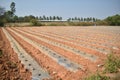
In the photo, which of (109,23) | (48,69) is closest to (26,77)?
(48,69)

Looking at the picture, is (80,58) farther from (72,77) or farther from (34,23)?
(34,23)

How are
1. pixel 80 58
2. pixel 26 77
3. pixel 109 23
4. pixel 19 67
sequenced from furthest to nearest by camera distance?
pixel 109 23, pixel 80 58, pixel 19 67, pixel 26 77

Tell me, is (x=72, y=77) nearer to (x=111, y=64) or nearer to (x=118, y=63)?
(x=111, y=64)

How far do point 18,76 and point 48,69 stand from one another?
1.05 metres

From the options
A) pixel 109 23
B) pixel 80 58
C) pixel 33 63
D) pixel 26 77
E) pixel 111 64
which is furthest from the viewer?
pixel 109 23

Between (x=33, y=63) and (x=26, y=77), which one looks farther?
(x=33, y=63)

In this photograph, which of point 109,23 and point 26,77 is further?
point 109,23

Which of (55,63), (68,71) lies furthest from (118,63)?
(55,63)

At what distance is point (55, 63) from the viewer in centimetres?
623

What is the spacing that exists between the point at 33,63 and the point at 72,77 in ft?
6.30

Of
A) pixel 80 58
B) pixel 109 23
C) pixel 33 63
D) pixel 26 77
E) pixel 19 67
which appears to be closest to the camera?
pixel 26 77

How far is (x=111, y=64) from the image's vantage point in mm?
5184

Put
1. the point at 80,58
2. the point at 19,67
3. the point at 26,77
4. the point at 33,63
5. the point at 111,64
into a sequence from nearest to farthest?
1. the point at 26,77
2. the point at 111,64
3. the point at 19,67
4. the point at 33,63
5. the point at 80,58

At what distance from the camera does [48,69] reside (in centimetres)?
550
